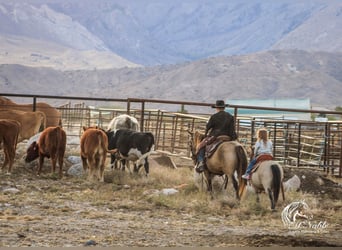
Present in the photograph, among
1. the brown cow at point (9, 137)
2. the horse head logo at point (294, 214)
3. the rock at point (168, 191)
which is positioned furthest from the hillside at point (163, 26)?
the horse head logo at point (294, 214)

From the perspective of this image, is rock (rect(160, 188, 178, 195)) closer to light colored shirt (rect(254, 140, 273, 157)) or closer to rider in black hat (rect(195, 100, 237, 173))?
rider in black hat (rect(195, 100, 237, 173))

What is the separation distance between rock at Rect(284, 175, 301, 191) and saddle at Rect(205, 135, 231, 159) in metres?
1.18

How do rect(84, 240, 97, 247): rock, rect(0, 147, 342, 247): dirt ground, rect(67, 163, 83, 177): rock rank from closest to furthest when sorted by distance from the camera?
Result: rect(84, 240, 97, 247): rock, rect(0, 147, 342, 247): dirt ground, rect(67, 163, 83, 177): rock

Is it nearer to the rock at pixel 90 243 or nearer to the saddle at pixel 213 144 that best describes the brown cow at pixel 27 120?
the saddle at pixel 213 144

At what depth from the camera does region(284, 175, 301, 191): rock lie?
8766mm

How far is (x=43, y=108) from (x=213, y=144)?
3811 millimetres

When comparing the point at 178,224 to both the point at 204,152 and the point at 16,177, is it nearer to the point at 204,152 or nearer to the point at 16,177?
the point at 204,152

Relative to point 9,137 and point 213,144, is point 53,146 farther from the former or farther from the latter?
point 213,144

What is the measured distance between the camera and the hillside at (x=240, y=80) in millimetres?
24453

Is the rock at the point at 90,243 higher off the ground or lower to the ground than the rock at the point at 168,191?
lower

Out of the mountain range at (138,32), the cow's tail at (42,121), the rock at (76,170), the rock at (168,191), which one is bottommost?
the rock at (168,191)

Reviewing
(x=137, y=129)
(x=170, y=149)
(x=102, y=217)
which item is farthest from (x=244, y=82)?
(x=102, y=217)

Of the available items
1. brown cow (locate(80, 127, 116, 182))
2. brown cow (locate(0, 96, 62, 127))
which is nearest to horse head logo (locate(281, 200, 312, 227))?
brown cow (locate(80, 127, 116, 182))

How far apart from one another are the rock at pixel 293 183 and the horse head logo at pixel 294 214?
5.08ft
